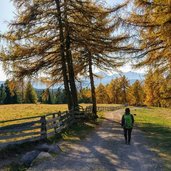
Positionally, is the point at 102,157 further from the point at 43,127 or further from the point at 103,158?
the point at 43,127

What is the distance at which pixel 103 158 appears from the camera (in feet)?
42.5

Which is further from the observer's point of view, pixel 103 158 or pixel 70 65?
pixel 70 65

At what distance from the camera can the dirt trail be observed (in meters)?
11.5

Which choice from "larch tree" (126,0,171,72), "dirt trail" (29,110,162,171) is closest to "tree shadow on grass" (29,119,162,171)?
"dirt trail" (29,110,162,171)

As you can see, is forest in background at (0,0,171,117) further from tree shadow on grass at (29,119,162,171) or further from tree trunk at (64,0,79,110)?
tree shadow on grass at (29,119,162,171)

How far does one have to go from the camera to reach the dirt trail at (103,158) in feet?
37.7

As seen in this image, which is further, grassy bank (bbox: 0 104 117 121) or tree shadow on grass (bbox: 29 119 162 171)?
grassy bank (bbox: 0 104 117 121)

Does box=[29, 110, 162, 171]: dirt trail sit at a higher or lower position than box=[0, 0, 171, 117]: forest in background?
lower

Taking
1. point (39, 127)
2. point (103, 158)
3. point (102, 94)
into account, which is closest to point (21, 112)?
point (39, 127)

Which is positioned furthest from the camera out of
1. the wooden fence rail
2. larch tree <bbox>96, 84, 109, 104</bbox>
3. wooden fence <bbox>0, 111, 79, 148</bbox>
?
larch tree <bbox>96, 84, 109, 104</bbox>

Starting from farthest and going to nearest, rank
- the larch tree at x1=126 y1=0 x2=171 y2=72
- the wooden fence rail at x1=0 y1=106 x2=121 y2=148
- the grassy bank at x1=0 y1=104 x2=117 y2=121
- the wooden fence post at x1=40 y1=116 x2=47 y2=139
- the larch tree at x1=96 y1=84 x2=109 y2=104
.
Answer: the larch tree at x1=96 y1=84 x2=109 y2=104
the grassy bank at x1=0 y1=104 x2=117 y2=121
the wooden fence post at x1=40 y1=116 x2=47 y2=139
the wooden fence rail at x1=0 y1=106 x2=121 y2=148
the larch tree at x1=126 y1=0 x2=171 y2=72

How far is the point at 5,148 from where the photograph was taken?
13.4 metres

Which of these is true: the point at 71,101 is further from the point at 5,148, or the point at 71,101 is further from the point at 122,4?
the point at 5,148

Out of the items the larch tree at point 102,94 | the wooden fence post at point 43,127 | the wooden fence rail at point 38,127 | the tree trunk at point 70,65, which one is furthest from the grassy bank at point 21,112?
the larch tree at point 102,94
